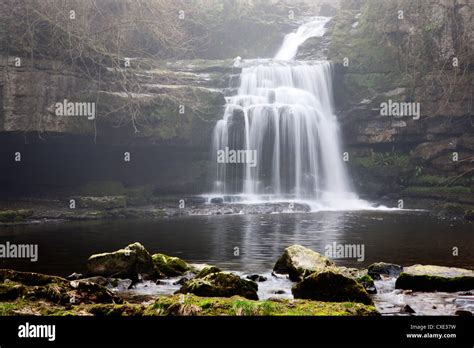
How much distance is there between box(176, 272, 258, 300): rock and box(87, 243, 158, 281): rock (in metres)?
2.45

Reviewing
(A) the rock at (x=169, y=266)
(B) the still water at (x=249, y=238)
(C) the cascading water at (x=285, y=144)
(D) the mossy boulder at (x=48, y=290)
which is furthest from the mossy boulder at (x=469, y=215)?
(D) the mossy boulder at (x=48, y=290)

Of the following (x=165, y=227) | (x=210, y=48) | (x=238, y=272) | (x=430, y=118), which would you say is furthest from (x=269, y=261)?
(x=210, y=48)

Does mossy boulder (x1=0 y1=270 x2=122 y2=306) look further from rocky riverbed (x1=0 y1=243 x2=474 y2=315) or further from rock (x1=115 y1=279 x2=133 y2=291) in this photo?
rock (x1=115 y1=279 x2=133 y2=291)

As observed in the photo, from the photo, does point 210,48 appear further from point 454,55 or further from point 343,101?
point 454,55

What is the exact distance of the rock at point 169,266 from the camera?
38.7 feet

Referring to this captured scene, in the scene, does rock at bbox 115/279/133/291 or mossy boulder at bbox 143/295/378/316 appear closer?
mossy boulder at bbox 143/295/378/316

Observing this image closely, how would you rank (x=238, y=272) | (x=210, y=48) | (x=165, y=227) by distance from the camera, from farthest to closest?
(x=210, y=48) < (x=165, y=227) < (x=238, y=272)

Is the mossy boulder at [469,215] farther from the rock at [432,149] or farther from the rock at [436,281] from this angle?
the rock at [436,281]

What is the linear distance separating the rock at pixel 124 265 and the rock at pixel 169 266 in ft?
1.23

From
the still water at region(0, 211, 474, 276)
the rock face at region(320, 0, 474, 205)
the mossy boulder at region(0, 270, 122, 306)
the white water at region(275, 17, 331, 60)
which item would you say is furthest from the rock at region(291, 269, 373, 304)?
the white water at region(275, 17, 331, 60)

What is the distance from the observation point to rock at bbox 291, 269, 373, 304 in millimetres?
8625

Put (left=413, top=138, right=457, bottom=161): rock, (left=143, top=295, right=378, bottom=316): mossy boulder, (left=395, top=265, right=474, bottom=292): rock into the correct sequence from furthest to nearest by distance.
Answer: (left=413, top=138, right=457, bottom=161): rock < (left=395, top=265, right=474, bottom=292): rock < (left=143, top=295, right=378, bottom=316): mossy boulder
